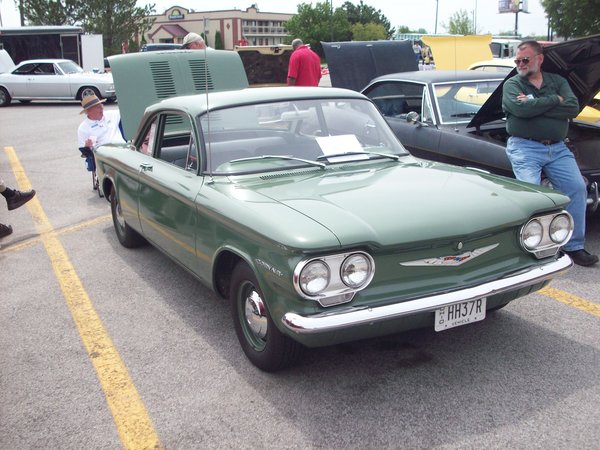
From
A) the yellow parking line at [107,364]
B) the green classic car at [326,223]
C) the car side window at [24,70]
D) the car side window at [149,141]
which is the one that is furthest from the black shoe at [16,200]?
the car side window at [24,70]

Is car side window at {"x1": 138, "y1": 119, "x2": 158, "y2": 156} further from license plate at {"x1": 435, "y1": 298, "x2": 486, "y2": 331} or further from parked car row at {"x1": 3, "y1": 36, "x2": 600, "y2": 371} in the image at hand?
license plate at {"x1": 435, "y1": 298, "x2": 486, "y2": 331}

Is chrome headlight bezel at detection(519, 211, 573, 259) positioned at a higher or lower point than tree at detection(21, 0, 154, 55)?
lower

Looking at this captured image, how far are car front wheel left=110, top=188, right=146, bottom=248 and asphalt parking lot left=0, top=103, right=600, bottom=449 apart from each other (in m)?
0.70

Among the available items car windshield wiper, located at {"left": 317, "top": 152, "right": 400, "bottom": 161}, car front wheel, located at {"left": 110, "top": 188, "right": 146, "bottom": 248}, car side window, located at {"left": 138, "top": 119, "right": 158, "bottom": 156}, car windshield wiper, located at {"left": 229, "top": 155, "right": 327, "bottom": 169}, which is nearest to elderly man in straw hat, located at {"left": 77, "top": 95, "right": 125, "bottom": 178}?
car front wheel, located at {"left": 110, "top": 188, "right": 146, "bottom": 248}

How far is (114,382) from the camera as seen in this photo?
3635mm

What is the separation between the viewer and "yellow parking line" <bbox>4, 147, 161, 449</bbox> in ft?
10.3

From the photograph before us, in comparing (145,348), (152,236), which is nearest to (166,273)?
(152,236)

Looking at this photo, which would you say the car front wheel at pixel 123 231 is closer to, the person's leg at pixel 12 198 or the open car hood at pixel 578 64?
the person's leg at pixel 12 198

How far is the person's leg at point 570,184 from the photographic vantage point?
5.27m

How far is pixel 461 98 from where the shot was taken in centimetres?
721

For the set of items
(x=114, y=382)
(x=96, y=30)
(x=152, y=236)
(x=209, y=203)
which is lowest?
(x=114, y=382)

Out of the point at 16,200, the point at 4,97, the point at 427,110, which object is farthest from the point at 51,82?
the point at 427,110

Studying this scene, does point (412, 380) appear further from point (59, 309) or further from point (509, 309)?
point (59, 309)

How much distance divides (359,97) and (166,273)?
2.14m
